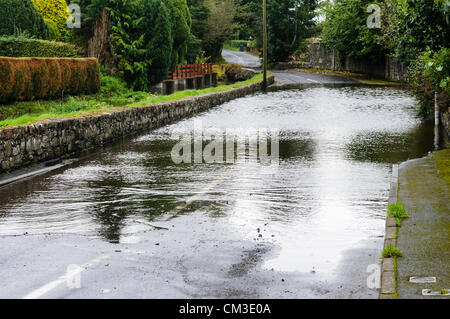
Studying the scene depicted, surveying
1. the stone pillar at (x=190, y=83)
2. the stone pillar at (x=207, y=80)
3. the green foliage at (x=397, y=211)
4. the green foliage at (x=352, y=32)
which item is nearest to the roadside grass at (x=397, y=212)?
the green foliage at (x=397, y=211)

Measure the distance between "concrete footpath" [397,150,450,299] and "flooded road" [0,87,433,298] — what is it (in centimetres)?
37

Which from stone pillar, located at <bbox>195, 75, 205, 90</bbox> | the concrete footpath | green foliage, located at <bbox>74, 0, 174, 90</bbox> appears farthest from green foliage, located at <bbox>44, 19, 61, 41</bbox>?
the concrete footpath

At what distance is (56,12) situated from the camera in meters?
44.3

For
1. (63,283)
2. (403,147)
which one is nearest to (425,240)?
(63,283)

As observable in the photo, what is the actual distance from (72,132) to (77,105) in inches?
287

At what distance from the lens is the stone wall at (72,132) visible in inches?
595

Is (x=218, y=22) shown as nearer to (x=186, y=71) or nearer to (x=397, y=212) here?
(x=186, y=71)

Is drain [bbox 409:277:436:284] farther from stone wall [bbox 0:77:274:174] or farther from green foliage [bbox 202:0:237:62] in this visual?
green foliage [bbox 202:0:237:62]

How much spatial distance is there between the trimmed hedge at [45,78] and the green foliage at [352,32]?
28.7 metres

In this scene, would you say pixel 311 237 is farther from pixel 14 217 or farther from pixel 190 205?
pixel 14 217

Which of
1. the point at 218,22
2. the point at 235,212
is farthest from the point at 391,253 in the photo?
the point at 218,22

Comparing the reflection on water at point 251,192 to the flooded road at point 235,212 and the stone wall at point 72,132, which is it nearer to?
the flooded road at point 235,212

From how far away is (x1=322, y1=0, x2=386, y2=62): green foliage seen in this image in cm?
5875

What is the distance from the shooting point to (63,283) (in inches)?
281
